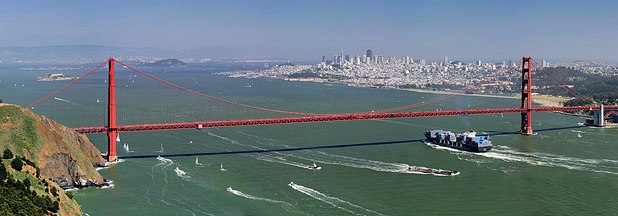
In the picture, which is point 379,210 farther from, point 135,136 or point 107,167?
point 135,136

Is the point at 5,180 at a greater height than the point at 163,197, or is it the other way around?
the point at 5,180

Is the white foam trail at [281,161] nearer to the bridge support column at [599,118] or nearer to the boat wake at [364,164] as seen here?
the boat wake at [364,164]

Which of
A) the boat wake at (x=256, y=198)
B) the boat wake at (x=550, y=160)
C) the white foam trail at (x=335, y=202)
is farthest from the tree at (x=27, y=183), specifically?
the boat wake at (x=550, y=160)

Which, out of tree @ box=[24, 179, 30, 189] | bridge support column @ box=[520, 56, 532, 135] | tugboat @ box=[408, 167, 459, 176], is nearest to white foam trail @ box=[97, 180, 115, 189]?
tree @ box=[24, 179, 30, 189]

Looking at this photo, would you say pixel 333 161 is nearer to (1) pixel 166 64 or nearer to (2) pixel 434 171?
(2) pixel 434 171

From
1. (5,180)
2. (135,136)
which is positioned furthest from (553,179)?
(135,136)

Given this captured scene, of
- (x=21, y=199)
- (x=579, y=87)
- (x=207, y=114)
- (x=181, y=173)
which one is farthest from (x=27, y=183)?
(x=579, y=87)
